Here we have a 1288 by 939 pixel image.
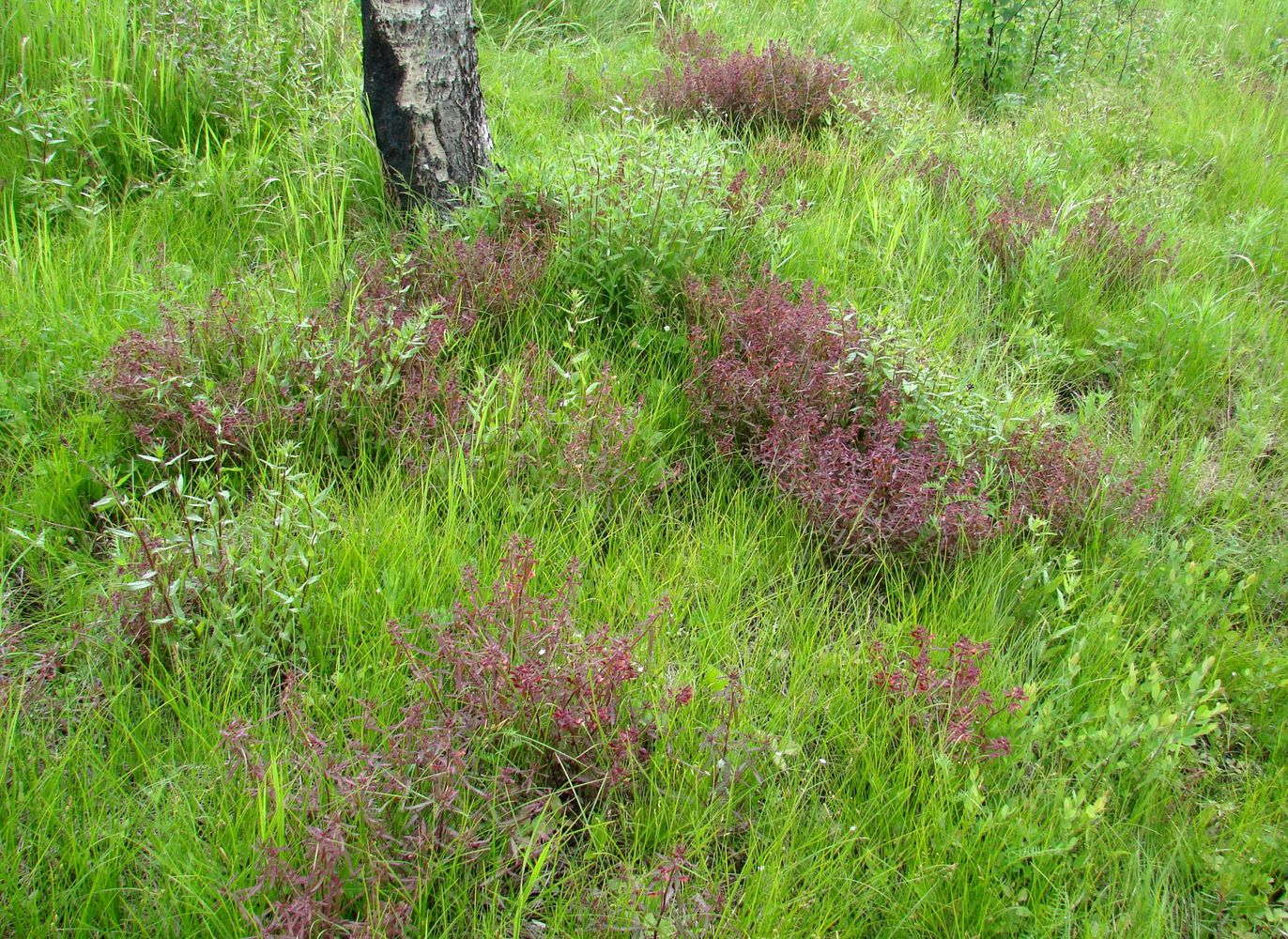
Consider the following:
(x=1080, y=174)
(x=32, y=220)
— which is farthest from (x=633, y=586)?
(x=1080, y=174)

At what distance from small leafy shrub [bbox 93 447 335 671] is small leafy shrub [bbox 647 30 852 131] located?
12.4ft

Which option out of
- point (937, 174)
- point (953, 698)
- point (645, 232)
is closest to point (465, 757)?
point (953, 698)

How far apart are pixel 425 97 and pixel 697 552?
2590 millimetres

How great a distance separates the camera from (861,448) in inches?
138

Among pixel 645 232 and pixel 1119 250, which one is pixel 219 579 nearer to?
pixel 645 232

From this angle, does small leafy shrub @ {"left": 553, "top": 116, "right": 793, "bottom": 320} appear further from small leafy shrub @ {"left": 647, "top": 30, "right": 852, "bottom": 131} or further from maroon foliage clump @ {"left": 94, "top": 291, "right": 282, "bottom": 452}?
small leafy shrub @ {"left": 647, "top": 30, "right": 852, "bottom": 131}

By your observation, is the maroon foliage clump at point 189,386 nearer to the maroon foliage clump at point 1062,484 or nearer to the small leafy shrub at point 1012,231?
the maroon foliage clump at point 1062,484

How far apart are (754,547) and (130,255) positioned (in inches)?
117

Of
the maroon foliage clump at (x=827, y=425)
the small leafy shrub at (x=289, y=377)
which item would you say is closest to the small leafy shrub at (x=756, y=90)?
the maroon foliage clump at (x=827, y=425)

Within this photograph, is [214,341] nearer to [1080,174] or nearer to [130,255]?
[130,255]

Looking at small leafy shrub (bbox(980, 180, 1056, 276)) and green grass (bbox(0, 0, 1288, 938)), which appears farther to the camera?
small leafy shrub (bbox(980, 180, 1056, 276))

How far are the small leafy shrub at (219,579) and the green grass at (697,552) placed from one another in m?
0.05

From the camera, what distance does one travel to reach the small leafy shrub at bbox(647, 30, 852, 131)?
5.65m

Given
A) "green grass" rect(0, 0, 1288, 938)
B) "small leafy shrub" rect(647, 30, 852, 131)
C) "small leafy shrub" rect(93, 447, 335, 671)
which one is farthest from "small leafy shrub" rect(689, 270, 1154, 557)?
"small leafy shrub" rect(647, 30, 852, 131)
